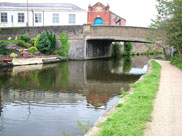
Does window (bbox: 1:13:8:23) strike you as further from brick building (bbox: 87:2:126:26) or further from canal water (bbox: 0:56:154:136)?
canal water (bbox: 0:56:154:136)

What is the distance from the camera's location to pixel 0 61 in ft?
68.8

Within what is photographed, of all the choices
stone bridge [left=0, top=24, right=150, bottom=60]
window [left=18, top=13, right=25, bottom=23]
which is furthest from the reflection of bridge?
window [left=18, top=13, right=25, bottom=23]

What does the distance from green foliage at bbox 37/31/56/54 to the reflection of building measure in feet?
19.9

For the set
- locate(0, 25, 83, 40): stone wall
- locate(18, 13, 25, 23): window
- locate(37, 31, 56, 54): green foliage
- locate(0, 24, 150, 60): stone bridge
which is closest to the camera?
locate(37, 31, 56, 54): green foliage

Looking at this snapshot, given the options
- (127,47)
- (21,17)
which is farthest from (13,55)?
(127,47)

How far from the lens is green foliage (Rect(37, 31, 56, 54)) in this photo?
90.4 feet

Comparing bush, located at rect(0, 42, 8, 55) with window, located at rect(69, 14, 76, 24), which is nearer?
bush, located at rect(0, 42, 8, 55)

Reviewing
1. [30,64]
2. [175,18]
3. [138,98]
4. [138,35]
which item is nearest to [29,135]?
[138,98]

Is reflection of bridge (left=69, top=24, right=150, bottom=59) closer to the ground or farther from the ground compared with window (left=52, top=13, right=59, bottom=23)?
closer to the ground

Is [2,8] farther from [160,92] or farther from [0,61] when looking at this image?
[160,92]

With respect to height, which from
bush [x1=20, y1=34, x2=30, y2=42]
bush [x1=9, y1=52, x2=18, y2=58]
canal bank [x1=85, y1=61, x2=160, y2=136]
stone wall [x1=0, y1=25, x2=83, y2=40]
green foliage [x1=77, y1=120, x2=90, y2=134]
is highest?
stone wall [x1=0, y1=25, x2=83, y2=40]

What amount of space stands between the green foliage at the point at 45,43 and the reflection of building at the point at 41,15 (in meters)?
6.06

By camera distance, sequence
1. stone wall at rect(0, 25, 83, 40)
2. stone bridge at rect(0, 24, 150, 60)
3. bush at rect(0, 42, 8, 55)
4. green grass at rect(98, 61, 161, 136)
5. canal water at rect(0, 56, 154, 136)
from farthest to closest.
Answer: stone wall at rect(0, 25, 83, 40) < stone bridge at rect(0, 24, 150, 60) < bush at rect(0, 42, 8, 55) < canal water at rect(0, 56, 154, 136) < green grass at rect(98, 61, 161, 136)

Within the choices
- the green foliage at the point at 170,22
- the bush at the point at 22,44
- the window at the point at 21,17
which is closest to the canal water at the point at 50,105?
the green foliage at the point at 170,22
